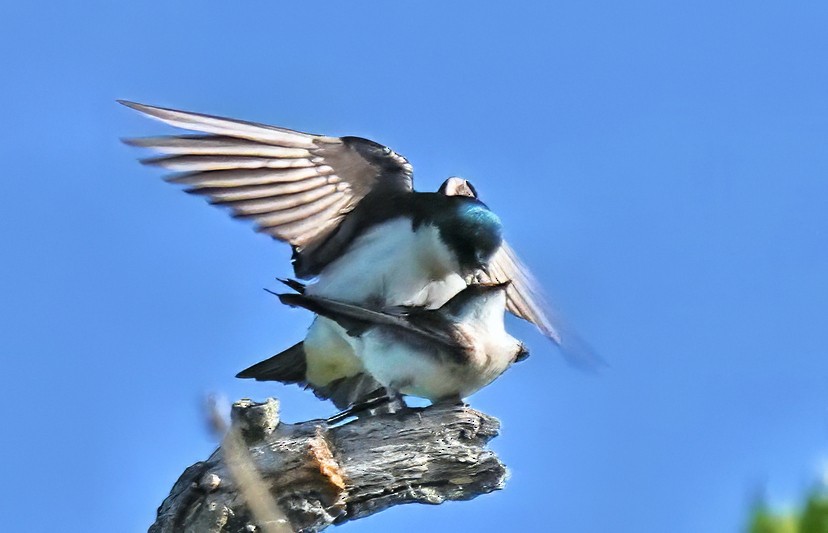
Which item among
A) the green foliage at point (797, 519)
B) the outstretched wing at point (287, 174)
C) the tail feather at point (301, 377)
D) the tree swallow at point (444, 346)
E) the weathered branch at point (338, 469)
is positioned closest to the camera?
the green foliage at point (797, 519)

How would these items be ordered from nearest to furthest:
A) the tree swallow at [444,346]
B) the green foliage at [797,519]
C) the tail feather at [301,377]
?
the green foliage at [797,519], the tree swallow at [444,346], the tail feather at [301,377]

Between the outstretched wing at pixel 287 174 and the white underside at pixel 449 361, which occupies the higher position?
the outstretched wing at pixel 287 174

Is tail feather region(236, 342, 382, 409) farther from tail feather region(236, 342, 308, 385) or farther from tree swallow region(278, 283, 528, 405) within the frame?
tree swallow region(278, 283, 528, 405)

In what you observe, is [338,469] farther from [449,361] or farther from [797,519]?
[797,519]

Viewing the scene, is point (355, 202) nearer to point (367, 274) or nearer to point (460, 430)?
point (367, 274)

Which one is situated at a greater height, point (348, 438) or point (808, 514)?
point (348, 438)

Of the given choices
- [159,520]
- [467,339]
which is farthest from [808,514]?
[159,520]

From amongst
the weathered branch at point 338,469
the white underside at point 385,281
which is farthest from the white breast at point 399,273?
the weathered branch at point 338,469

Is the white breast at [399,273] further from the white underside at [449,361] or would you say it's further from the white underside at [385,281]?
the white underside at [449,361]
